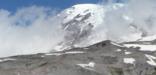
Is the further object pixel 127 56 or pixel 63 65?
pixel 127 56

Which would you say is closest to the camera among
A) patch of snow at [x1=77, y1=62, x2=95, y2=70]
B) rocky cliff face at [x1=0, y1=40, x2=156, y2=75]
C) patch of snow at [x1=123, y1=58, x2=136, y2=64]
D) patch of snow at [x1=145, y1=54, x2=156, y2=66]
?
rocky cliff face at [x1=0, y1=40, x2=156, y2=75]

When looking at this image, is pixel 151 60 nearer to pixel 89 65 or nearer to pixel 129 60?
pixel 129 60

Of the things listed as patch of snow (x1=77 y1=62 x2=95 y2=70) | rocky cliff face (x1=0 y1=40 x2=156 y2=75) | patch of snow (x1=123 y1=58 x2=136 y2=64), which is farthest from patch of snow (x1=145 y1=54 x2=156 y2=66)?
patch of snow (x1=77 y1=62 x2=95 y2=70)

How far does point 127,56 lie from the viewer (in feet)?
570

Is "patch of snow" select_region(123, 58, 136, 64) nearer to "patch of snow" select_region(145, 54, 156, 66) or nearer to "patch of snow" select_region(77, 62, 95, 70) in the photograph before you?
"patch of snow" select_region(145, 54, 156, 66)

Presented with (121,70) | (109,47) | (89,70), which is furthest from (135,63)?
(109,47)

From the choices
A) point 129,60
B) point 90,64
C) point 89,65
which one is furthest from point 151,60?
point 89,65

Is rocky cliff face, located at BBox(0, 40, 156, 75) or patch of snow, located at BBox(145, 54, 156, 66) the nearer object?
rocky cliff face, located at BBox(0, 40, 156, 75)

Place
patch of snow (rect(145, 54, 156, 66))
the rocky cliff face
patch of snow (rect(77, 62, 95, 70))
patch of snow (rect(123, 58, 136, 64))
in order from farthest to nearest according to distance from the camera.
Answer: patch of snow (rect(145, 54, 156, 66))
patch of snow (rect(123, 58, 136, 64))
patch of snow (rect(77, 62, 95, 70))
the rocky cliff face

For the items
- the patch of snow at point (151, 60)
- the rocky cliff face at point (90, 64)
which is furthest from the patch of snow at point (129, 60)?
the patch of snow at point (151, 60)

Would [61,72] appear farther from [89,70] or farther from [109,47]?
[109,47]

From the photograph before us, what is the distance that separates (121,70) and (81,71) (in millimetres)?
14054

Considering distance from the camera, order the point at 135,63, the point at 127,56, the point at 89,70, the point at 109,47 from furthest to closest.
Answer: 1. the point at 109,47
2. the point at 127,56
3. the point at 135,63
4. the point at 89,70

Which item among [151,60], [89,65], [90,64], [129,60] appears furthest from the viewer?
[151,60]
